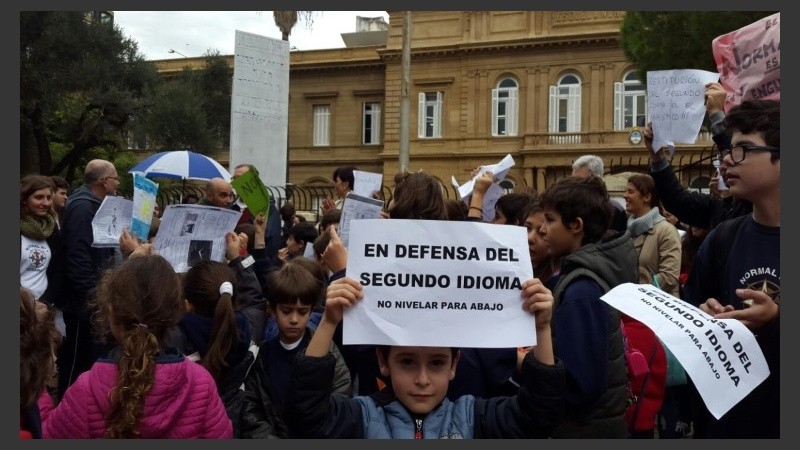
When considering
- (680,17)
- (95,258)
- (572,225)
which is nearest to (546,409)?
(572,225)

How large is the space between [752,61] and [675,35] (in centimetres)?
1202

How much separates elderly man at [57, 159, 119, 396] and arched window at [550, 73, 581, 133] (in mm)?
29444

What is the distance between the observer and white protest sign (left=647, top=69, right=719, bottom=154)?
4.95m

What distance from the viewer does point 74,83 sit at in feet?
66.0

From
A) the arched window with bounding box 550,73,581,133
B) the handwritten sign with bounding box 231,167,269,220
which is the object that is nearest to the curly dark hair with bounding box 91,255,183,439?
the handwritten sign with bounding box 231,167,269,220

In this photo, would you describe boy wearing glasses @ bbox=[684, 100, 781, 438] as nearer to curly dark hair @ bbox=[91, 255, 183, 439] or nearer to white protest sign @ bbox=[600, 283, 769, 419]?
white protest sign @ bbox=[600, 283, 769, 419]

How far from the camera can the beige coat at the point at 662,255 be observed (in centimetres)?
619

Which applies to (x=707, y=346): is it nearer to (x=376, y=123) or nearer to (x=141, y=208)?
(x=141, y=208)

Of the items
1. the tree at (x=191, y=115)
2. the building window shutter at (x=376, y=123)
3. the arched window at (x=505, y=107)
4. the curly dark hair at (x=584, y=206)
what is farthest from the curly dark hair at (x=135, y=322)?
the building window shutter at (x=376, y=123)

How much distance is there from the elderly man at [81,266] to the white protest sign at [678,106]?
13.3ft

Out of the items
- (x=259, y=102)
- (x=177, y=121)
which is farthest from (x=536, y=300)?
(x=177, y=121)

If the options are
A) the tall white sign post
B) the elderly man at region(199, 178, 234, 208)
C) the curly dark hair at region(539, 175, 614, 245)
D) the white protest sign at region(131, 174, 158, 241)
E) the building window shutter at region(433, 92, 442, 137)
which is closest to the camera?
the curly dark hair at region(539, 175, 614, 245)

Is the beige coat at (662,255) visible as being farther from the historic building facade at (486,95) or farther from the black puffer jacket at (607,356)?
the historic building facade at (486,95)

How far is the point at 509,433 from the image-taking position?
Result: 8.65 feet
